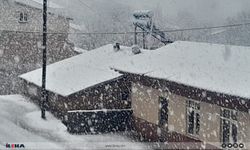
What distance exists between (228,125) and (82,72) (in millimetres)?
12102

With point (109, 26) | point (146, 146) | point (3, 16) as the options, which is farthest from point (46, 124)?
point (109, 26)

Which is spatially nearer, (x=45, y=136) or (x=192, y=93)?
(x=192, y=93)

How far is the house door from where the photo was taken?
20203mm

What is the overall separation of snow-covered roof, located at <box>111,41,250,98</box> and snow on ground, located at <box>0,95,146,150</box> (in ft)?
11.8

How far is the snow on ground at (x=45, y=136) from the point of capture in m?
19.5

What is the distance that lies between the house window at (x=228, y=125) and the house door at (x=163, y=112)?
3805mm

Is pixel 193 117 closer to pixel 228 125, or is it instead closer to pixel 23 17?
pixel 228 125

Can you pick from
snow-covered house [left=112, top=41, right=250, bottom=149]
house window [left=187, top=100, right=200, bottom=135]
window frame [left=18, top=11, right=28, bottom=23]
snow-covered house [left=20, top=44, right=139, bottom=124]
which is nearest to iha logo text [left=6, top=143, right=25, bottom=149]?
snow-covered house [left=20, top=44, right=139, bottom=124]

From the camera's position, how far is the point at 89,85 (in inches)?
914

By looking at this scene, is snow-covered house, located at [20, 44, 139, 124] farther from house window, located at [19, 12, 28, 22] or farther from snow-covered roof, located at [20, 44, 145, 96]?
house window, located at [19, 12, 28, 22]

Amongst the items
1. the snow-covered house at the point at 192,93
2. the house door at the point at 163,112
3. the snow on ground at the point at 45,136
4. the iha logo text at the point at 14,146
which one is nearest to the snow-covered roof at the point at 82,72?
the snow-covered house at the point at 192,93

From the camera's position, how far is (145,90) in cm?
2158

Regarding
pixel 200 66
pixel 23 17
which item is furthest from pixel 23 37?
pixel 200 66

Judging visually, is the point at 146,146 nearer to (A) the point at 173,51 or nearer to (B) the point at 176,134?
(B) the point at 176,134
